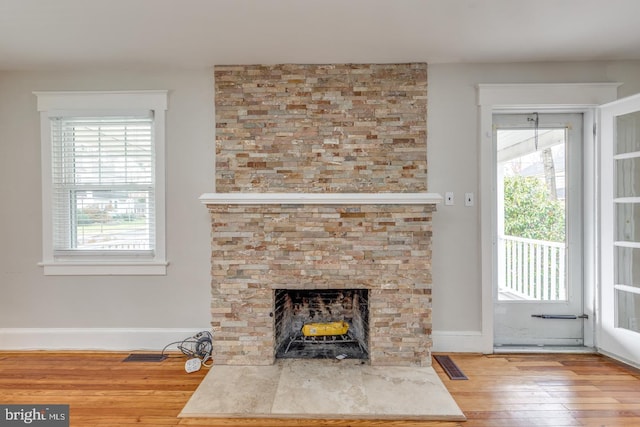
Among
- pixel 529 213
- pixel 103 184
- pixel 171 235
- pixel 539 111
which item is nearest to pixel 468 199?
pixel 529 213

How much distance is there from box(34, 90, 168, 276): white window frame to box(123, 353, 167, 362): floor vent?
0.64 metres

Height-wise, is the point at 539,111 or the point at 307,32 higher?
the point at 307,32

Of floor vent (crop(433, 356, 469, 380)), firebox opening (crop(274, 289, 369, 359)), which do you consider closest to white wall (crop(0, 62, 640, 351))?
floor vent (crop(433, 356, 469, 380))

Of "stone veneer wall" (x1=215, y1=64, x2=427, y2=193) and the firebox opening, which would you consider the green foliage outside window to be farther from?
the firebox opening

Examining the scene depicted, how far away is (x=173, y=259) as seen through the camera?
2.79 meters

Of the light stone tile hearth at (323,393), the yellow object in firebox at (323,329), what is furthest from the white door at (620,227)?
the yellow object in firebox at (323,329)

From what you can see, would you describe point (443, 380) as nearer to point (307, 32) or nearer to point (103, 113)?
point (307, 32)

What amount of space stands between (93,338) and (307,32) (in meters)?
2.89

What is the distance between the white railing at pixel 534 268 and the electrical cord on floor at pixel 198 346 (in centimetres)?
243

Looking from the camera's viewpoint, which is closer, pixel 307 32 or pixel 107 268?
pixel 307 32

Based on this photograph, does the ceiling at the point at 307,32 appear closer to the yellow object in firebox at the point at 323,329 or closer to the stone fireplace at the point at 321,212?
the stone fireplace at the point at 321,212

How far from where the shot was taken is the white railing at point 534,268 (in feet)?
9.21

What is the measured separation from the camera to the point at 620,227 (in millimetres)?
2590

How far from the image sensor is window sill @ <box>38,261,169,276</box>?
9.11 ft
